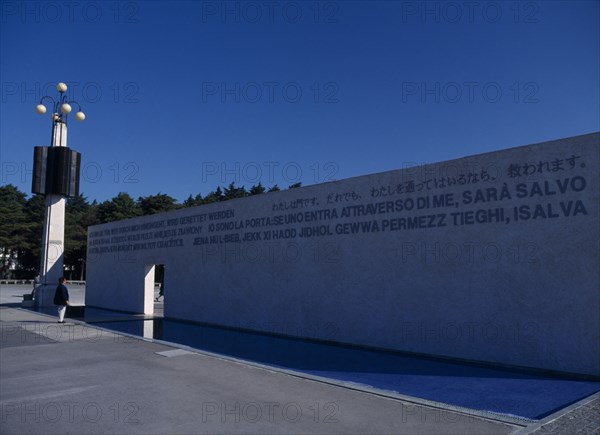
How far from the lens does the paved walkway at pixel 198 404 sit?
5535 mm

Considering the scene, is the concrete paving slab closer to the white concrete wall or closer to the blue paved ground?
the blue paved ground

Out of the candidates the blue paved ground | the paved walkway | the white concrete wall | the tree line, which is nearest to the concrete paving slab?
the paved walkway

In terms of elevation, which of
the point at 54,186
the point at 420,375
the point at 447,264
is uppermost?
the point at 54,186

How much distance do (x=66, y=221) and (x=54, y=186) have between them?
43710 millimetres

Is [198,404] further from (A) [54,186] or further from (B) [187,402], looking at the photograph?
(A) [54,186]

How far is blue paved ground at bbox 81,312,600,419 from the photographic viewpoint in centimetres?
677

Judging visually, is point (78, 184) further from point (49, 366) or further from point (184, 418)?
point (184, 418)

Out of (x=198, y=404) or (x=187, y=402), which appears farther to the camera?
(x=187, y=402)

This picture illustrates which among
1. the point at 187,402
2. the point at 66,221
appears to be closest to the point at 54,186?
the point at 187,402

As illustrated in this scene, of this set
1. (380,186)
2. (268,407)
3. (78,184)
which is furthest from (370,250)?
(78,184)

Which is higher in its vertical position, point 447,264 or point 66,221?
point 66,221

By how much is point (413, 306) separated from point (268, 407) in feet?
17.6

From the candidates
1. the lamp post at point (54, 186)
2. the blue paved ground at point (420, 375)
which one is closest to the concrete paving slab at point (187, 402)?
the blue paved ground at point (420, 375)

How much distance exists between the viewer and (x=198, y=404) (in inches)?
255
